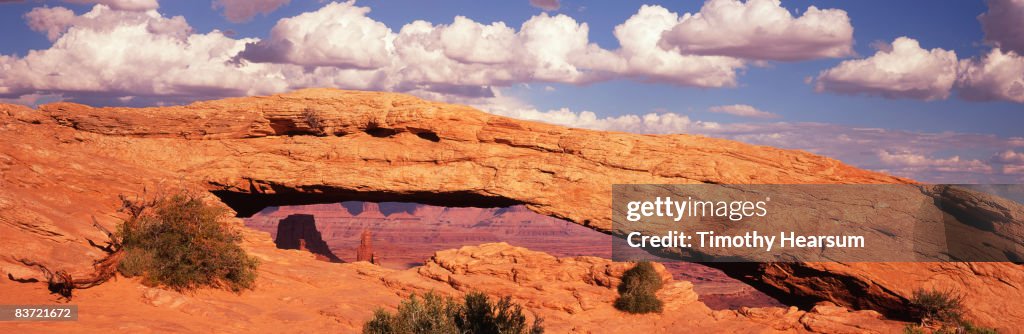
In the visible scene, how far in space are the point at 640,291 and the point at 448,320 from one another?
11.1m

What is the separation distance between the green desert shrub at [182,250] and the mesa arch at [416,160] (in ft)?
15.8

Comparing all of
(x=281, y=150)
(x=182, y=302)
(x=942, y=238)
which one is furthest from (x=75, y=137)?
(x=942, y=238)

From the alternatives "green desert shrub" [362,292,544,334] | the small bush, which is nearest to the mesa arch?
the small bush

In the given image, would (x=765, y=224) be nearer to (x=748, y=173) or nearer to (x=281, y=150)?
(x=748, y=173)

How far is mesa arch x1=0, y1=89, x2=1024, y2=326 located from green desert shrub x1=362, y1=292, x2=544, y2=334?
440 inches

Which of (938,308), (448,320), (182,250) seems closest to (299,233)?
(182,250)

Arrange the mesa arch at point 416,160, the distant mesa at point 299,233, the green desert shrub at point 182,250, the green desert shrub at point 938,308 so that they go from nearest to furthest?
the green desert shrub at point 182,250, the green desert shrub at point 938,308, the mesa arch at point 416,160, the distant mesa at point 299,233

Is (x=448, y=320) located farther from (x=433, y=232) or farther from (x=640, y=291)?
(x=433, y=232)

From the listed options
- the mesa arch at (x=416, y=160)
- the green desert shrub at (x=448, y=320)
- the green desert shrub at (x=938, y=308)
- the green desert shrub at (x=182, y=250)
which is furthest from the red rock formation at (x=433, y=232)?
the green desert shrub at (x=448, y=320)

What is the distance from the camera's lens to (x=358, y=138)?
24.7 meters

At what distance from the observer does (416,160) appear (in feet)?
78.3

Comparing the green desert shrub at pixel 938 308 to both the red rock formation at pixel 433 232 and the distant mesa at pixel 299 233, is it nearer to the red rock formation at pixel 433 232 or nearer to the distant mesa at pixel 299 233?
the distant mesa at pixel 299 233

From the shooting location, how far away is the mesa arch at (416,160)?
20.9 meters

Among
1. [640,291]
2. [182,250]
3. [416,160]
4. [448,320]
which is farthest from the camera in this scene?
[416,160]
